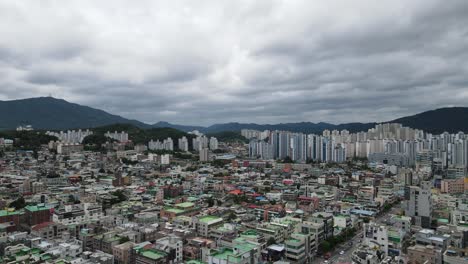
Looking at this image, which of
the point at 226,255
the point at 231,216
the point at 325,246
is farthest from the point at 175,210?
the point at 325,246

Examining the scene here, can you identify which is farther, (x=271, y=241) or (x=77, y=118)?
(x=77, y=118)

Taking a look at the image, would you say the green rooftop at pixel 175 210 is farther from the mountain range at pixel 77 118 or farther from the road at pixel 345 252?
the mountain range at pixel 77 118

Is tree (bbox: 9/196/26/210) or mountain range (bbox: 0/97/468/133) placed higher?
mountain range (bbox: 0/97/468/133)

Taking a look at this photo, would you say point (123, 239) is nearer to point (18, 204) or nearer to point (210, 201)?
point (210, 201)

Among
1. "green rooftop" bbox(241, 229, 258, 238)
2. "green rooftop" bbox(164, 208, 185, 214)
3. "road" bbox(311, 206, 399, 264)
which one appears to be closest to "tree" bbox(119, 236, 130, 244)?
"green rooftop" bbox(164, 208, 185, 214)

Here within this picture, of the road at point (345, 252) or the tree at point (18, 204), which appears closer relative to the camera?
the road at point (345, 252)

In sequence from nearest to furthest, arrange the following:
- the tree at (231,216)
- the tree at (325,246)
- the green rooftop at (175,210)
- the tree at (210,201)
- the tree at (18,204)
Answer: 1. the tree at (325,246)
2. the tree at (231,216)
3. the green rooftop at (175,210)
4. the tree at (18,204)
5. the tree at (210,201)

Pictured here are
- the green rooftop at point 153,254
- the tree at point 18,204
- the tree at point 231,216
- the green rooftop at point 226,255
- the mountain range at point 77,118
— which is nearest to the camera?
the green rooftop at point 226,255

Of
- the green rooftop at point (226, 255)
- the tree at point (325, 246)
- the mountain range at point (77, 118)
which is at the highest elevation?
the mountain range at point (77, 118)

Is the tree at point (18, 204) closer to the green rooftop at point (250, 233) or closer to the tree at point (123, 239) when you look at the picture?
the tree at point (123, 239)

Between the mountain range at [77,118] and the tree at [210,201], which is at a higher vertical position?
the mountain range at [77,118]

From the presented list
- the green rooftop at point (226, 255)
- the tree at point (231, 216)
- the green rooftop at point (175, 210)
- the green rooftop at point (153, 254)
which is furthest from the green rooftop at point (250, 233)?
the green rooftop at point (175, 210)

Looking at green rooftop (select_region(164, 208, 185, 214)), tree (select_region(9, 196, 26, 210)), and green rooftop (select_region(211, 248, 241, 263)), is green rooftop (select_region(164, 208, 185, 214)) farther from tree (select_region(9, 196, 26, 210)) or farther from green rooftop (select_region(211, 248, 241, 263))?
tree (select_region(9, 196, 26, 210))
